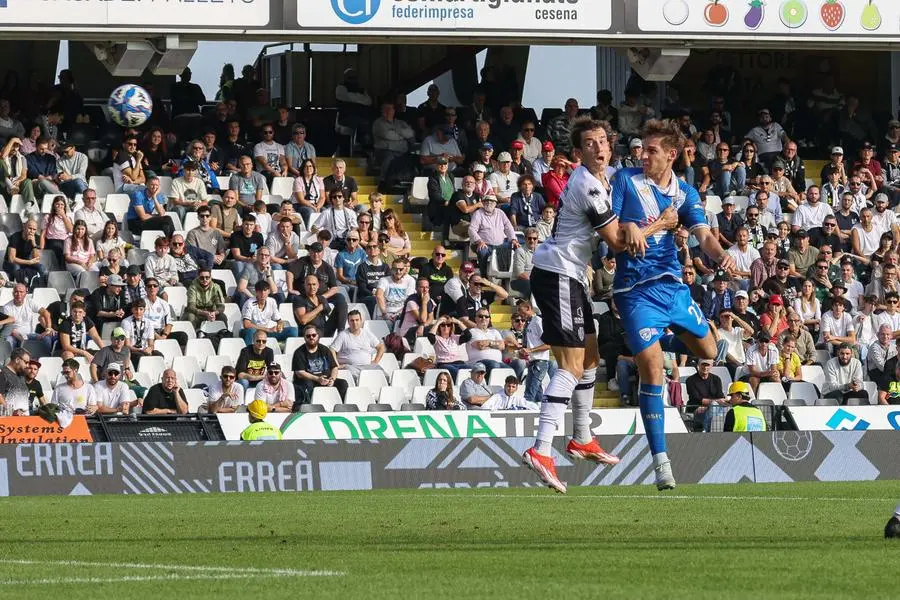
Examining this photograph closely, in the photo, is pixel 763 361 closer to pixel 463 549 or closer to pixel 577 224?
pixel 577 224

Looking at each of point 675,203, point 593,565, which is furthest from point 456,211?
point 593,565

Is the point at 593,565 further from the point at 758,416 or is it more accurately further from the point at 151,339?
the point at 151,339

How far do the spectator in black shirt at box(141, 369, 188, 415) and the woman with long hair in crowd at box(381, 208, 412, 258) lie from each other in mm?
5006

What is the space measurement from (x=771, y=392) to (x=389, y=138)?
309 inches

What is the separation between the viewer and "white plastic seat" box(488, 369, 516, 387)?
2147 centimetres

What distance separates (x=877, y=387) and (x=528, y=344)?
5.01 m

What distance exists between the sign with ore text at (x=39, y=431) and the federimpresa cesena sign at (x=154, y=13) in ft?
25.0

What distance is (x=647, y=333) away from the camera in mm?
10180

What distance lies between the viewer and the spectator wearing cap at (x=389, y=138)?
86.1 feet

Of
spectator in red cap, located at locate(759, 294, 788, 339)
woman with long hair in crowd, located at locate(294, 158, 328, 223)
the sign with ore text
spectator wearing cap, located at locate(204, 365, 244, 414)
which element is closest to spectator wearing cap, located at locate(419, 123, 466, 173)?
woman with long hair in crowd, located at locate(294, 158, 328, 223)

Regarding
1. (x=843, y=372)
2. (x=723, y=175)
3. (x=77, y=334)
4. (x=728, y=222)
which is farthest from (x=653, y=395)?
(x=723, y=175)

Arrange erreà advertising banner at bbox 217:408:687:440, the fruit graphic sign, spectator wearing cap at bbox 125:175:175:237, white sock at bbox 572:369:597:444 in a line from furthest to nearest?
the fruit graphic sign, spectator wearing cap at bbox 125:175:175:237, erreà advertising banner at bbox 217:408:687:440, white sock at bbox 572:369:597:444

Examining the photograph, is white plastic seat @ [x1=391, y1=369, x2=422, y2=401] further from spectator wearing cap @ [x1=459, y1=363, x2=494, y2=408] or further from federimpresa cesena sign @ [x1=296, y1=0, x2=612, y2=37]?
federimpresa cesena sign @ [x1=296, y1=0, x2=612, y2=37]

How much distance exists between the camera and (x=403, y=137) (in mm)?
26391
